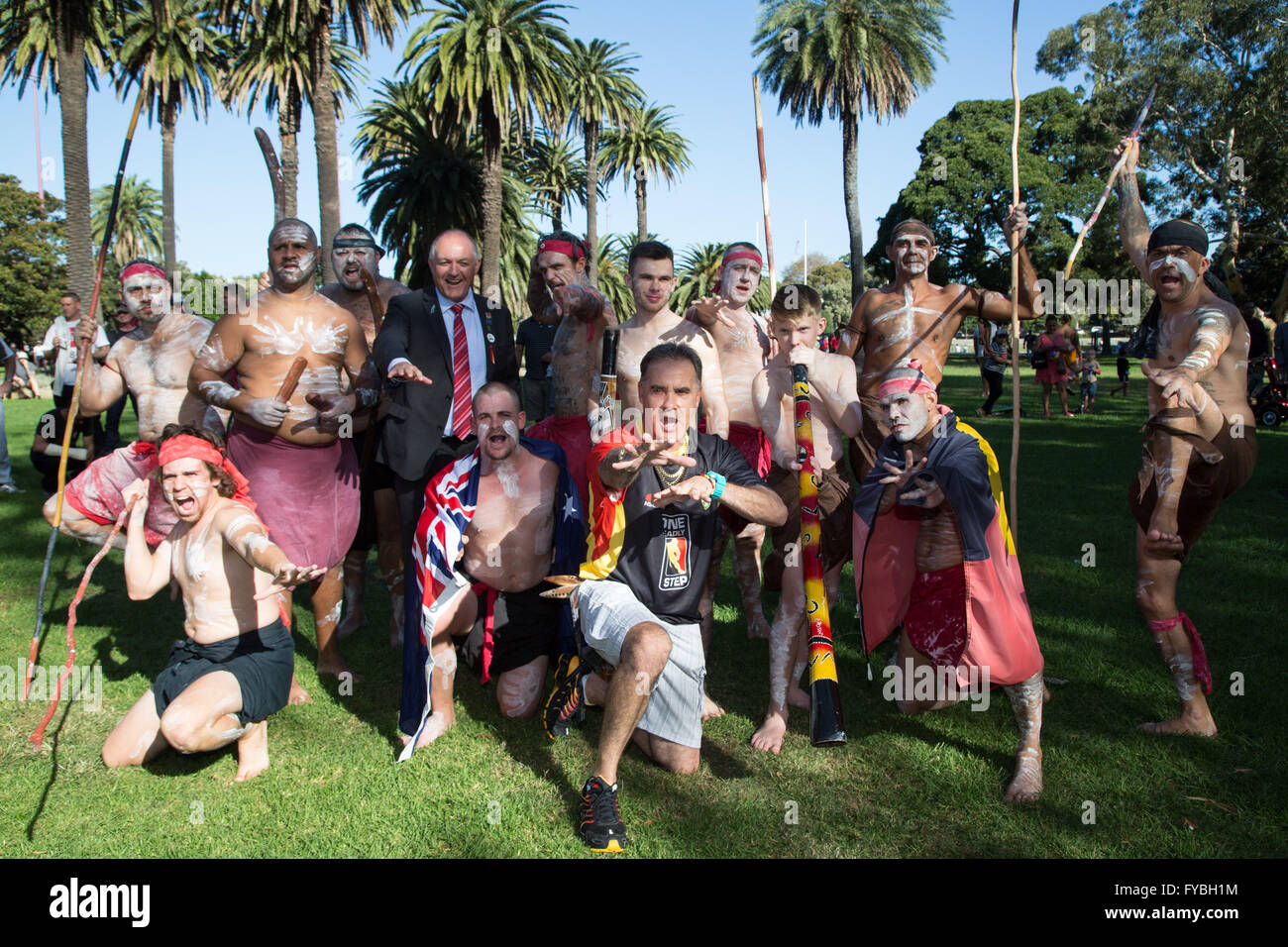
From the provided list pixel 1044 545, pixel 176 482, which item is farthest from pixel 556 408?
pixel 1044 545

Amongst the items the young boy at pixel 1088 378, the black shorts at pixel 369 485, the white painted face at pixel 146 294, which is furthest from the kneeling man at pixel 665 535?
the young boy at pixel 1088 378

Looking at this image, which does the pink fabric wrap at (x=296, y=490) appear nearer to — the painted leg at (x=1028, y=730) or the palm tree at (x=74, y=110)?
the painted leg at (x=1028, y=730)

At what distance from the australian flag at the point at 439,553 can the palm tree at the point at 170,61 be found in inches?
1231

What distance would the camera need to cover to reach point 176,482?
12.3 ft

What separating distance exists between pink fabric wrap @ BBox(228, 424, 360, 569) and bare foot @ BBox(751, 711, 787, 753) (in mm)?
2462

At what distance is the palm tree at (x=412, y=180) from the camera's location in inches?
1221

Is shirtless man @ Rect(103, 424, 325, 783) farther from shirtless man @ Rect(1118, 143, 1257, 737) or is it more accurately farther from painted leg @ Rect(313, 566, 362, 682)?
shirtless man @ Rect(1118, 143, 1257, 737)

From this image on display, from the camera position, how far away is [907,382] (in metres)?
3.63

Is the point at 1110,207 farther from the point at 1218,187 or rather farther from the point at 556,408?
the point at 556,408

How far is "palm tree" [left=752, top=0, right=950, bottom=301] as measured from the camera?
32.0 m

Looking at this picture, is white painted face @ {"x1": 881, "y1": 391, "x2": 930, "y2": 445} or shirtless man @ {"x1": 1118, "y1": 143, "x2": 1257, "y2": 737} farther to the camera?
shirtless man @ {"x1": 1118, "y1": 143, "x2": 1257, "y2": 737}

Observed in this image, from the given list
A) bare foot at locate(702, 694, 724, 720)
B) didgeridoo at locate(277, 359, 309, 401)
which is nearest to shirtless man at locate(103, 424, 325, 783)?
didgeridoo at locate(277, 359, 309, 401)
